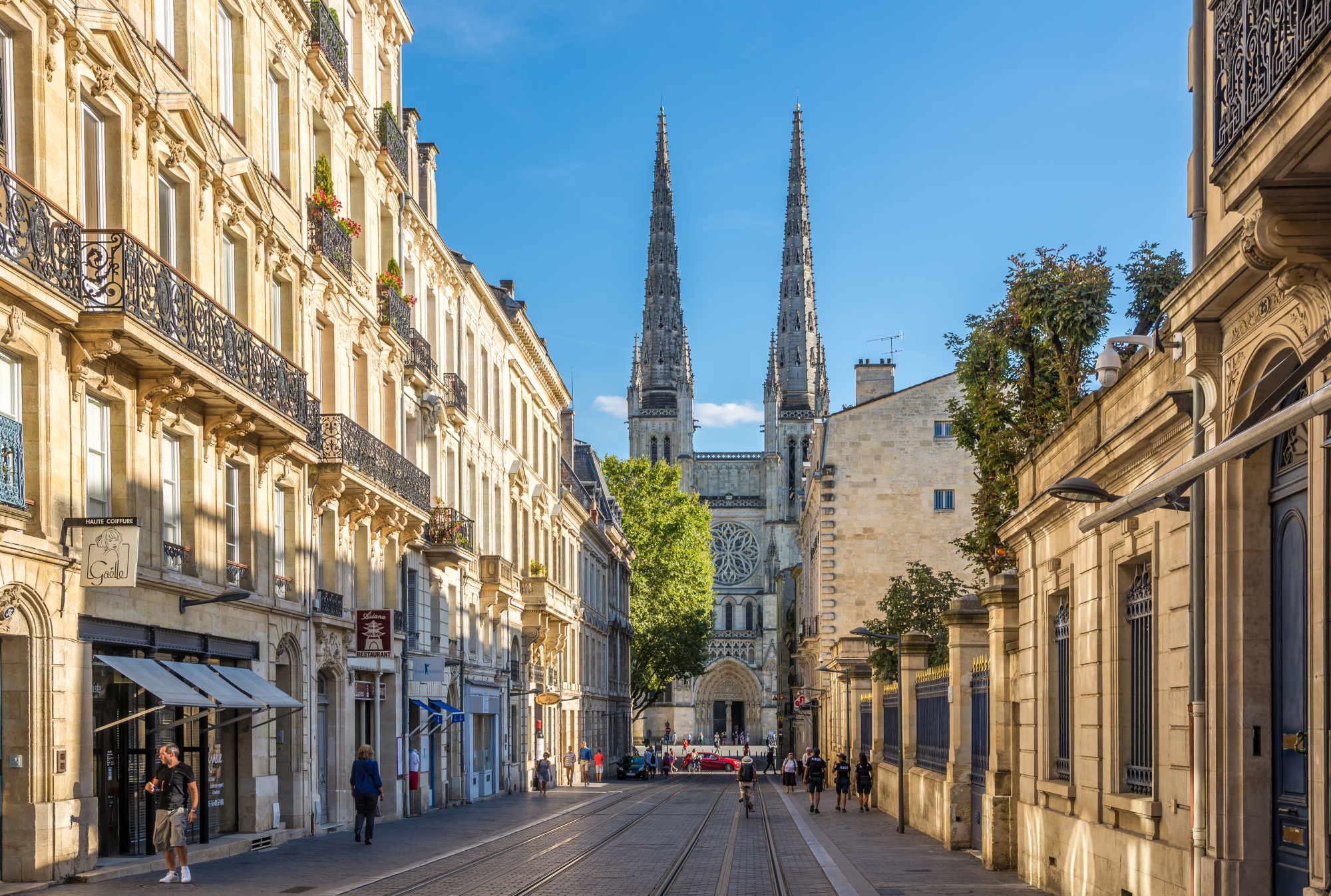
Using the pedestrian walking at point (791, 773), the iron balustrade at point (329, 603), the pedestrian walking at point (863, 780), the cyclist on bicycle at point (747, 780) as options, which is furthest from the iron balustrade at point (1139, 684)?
the pedestrian walking at point (791, 773)

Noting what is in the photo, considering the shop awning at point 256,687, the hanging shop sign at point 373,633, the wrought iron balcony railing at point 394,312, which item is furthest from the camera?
the wrought iron balcony railing at point 394,312

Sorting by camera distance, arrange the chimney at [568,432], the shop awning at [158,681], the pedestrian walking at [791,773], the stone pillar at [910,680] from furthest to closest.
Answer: the chimney at [568,432] → the pedestrian walking at [791,773] → the stone pillar at [910,680] → the shop awning at [158,681]

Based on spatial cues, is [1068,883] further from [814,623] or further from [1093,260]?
[814,623]

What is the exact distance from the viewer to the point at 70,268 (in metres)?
15.4

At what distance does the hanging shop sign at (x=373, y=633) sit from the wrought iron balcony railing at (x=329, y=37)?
978 centimetres

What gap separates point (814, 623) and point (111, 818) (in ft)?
144

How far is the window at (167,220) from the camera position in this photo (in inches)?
754

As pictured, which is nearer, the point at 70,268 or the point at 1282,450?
the point at 1282,450

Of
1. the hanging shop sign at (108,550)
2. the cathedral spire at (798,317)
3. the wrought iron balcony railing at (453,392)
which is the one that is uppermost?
the cathedral spire at (798,317)

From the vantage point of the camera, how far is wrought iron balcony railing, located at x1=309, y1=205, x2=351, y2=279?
2542cm

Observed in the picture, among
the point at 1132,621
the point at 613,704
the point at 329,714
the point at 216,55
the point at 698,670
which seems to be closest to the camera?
the point at 1132,621

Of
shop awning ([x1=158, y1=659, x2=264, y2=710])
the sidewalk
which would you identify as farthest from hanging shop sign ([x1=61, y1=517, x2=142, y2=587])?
the sidewalk

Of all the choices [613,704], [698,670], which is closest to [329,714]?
[613,704]

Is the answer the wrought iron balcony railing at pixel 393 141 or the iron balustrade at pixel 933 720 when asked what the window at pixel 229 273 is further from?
the iron balustrade at pixel 933 720
